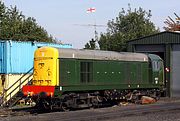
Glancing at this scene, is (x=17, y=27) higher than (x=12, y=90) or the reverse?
higher

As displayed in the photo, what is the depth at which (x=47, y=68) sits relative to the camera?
22.4 metres

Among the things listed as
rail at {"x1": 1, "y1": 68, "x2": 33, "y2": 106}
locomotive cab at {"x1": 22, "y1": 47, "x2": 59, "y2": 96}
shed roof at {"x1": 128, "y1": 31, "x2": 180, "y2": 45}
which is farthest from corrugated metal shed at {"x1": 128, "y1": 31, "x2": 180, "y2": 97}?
locomotive cab at {"x1": 22, "y1": 47, "x2": 59, "y2": 96}

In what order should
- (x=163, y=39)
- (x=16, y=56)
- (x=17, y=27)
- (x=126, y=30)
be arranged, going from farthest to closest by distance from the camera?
(x=126, y=30), (x=17, y=27), (x=163, y=39), (x=16, y=56)

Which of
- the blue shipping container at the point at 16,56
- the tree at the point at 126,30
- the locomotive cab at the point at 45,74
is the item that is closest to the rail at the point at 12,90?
the blue shipping container at the point at 16,56

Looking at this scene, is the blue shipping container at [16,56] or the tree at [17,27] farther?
the tree at [17,27]

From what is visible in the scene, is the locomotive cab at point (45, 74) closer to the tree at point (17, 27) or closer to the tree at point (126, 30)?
the tree at point (17, 27)

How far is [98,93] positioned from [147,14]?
3509 centimetres

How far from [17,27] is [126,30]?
18.4m

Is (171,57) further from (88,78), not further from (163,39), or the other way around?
(88,78)

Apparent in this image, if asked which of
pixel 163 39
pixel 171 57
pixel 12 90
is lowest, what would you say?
pixel 12 90

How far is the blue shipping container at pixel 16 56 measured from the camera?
25.4 m

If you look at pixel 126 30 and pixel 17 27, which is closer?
pixel 17 27

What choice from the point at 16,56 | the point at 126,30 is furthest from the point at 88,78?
the point at 126,30

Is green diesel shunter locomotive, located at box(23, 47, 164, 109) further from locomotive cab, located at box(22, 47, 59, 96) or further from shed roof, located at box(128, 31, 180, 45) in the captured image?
shed roof, located at box(128, 31, 180, 45)
